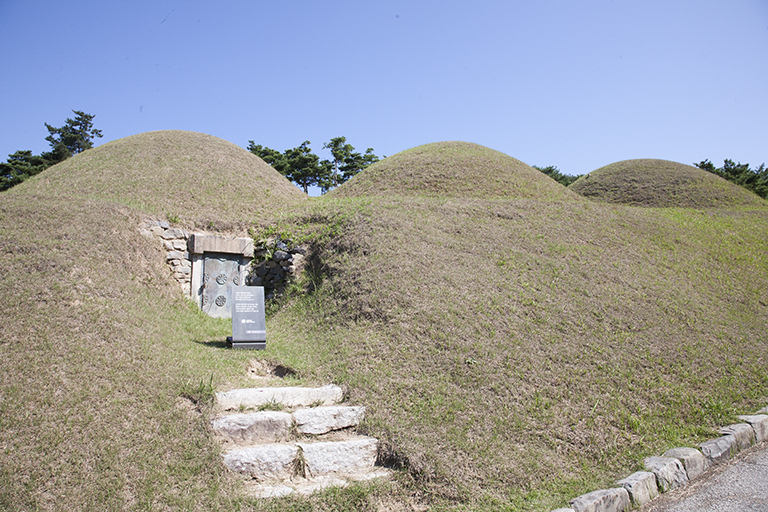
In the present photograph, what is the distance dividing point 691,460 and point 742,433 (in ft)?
4.36

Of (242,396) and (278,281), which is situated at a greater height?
(278,281)

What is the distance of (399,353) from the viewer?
6863 mm

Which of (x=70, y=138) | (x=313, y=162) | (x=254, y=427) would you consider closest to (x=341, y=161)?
(x=313, y=162)

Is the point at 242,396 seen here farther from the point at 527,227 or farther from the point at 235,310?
the point at 527,227

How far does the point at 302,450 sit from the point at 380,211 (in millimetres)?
7547

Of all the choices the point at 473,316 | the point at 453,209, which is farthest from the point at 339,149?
the point at 473,316

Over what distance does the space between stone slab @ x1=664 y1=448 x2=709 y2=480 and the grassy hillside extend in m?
0.20

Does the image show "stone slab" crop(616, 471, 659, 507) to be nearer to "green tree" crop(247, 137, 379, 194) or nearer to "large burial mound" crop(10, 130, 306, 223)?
"large burial mound" crop(10, 130, 306, 223)

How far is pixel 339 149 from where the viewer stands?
1400 inches

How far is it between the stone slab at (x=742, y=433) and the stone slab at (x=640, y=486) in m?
1.90

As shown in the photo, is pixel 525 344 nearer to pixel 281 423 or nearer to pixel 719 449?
pixel 719 449

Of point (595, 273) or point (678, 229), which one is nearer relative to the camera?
point (595, 273)

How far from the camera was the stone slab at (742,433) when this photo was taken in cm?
593

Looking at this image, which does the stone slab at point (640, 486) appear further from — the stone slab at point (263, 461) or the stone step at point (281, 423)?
the stone slab at point (263, 461)
